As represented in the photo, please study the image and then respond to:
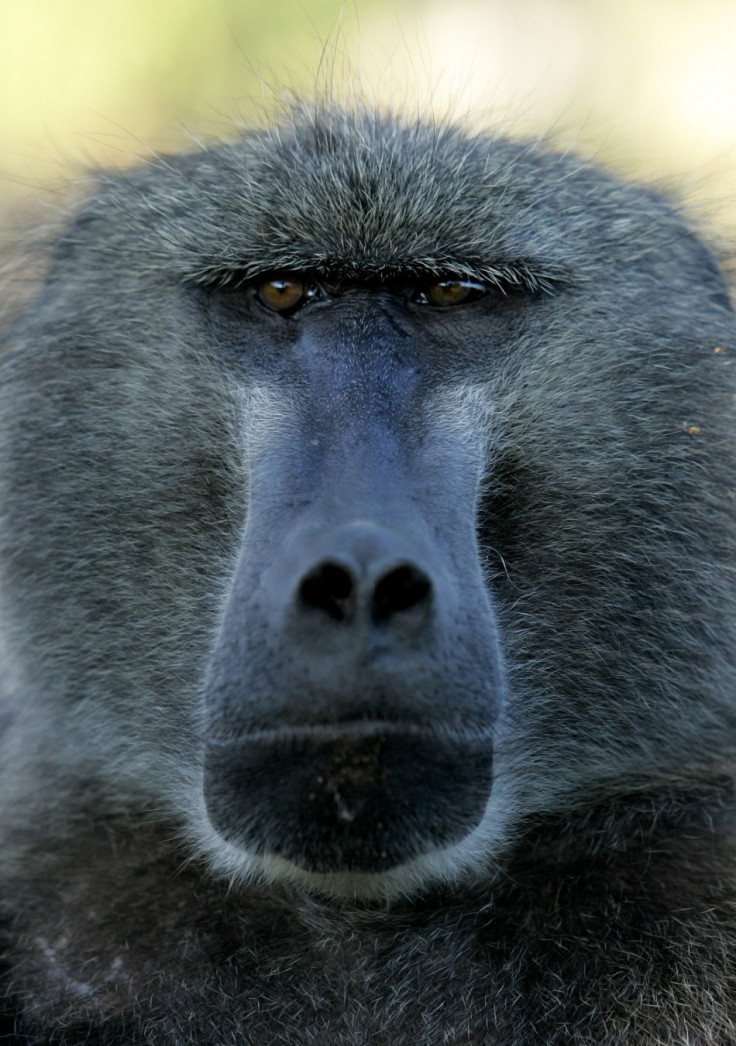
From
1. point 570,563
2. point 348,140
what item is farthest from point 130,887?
point 348,140

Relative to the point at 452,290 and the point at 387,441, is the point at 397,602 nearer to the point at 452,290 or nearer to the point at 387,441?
the point at 387,441

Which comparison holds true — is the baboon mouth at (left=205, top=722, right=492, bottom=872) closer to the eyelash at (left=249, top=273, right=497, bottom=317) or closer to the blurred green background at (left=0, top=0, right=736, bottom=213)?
the eyelash at (left=249, top=273, right=497, bottom=317)

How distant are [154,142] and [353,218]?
3.30 feet

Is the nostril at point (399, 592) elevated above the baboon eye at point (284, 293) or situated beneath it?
situated beneath

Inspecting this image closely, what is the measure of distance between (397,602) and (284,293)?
1003 mm

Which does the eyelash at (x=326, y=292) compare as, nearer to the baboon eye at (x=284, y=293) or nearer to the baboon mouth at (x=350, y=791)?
the baboon eye at (x=284, y=293)

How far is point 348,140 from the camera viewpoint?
3.07 m

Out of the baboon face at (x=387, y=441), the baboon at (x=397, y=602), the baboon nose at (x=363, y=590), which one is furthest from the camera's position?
the baboon face at (x=387, y=441)

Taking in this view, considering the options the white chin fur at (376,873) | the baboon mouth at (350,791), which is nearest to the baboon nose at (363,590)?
the baboon mouth at (350,791)

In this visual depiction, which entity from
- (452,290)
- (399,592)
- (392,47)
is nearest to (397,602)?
(399,592)

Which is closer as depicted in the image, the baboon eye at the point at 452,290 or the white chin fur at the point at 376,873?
the white chin fur at the point at 376,873

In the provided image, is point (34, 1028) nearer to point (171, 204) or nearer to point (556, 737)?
point (556, 737)

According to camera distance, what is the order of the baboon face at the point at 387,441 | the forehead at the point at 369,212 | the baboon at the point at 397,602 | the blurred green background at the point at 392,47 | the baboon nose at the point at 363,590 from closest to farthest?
the baboon nose at the point at 363,590
the baboon at the point at 397,602
the baboon face at the point at 387,441
the forehead at the point at 369,212
the blurred green background at the point at 392,47

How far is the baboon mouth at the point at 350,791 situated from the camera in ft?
7.34
